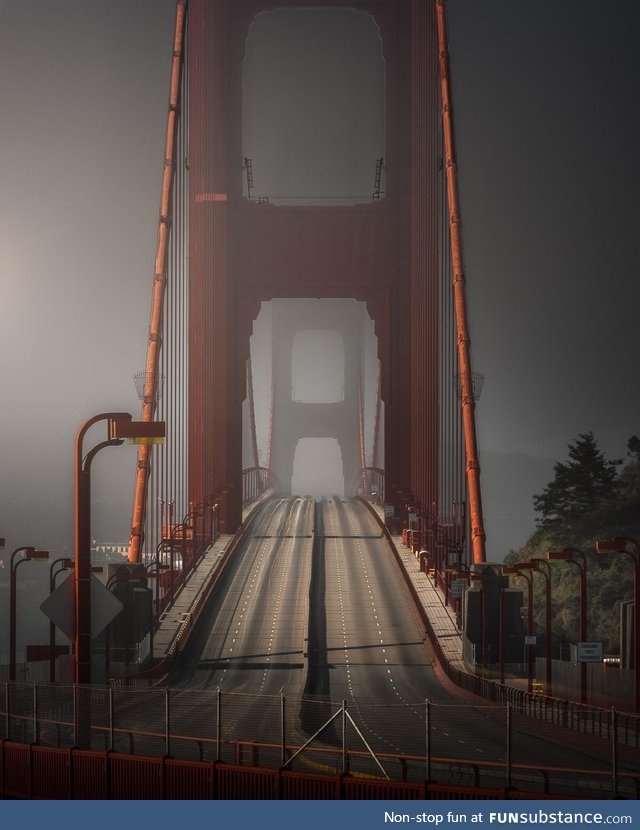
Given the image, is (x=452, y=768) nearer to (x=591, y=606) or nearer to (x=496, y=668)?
(x=496, y=668)

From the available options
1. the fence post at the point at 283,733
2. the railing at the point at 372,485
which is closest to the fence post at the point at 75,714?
the fence post at the point at 283,733

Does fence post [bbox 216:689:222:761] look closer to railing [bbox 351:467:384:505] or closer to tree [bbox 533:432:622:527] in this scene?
railing [bbox 351:467:384:505]

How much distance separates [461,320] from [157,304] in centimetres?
1226

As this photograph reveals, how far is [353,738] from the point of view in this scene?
18984mm

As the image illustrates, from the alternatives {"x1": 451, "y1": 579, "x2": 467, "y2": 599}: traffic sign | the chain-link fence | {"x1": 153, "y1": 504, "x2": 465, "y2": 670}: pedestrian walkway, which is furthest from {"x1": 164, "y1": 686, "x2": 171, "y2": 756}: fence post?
{"x1": 451, "y1": 579, "x2": 467, "y2": 599}: traffic sign

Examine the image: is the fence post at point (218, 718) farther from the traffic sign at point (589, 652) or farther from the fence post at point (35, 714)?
the traffic sign at point (589, 652)

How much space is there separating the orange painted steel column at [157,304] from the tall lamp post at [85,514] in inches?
1283

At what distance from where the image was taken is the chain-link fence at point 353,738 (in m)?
17.9

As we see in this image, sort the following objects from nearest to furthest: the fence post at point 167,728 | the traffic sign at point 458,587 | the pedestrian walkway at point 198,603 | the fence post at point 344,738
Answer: the fence post at point 344,738 → the fence post at point 167,728 → the pedestrian walkway at point 198,603 → the traffic sign at point 458,587

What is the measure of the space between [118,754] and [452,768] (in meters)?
4.82

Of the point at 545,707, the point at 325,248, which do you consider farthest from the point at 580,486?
the point at 545,707

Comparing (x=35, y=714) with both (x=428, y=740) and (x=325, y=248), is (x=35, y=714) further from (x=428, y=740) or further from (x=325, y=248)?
(x=325, y=248)

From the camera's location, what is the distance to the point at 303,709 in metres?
19.4

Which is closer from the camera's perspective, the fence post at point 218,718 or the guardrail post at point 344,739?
the guardrail post at point 344,739
